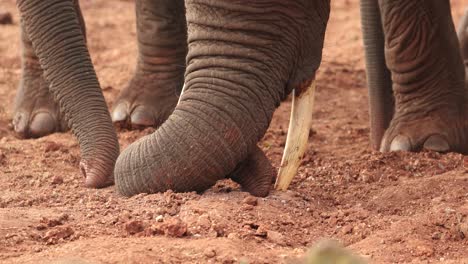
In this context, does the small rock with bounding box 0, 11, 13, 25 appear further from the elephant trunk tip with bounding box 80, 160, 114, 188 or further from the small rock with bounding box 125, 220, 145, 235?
the small rock with bounding box 125, 220, 145, 235

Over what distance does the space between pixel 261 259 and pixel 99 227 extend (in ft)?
1.92

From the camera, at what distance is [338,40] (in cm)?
946

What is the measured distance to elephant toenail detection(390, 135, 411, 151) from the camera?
17.6ft

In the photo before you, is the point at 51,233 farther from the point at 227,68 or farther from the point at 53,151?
the point at 53,151

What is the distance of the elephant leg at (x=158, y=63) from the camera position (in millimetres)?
6084

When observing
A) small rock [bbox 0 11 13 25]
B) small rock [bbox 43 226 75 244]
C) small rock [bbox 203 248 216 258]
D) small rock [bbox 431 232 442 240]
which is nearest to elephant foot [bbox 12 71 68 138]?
small rock [bbox 43 226 75 244]

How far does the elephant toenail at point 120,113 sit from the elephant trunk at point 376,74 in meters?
1.14

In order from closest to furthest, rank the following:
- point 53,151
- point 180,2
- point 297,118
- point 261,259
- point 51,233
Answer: point 261,259 < point 51,233 < point 297,118 < point 53,151 < point 180,2

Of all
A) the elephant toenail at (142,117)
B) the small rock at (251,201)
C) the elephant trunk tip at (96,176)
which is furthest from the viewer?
the elephant toenail at (142,117)

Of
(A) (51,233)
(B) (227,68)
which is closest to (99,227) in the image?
(A) (51,233)

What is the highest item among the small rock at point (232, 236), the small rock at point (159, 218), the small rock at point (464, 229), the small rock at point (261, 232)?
the small rock at point (159, 218)

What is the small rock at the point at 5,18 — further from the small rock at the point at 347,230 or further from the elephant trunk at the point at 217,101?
the small rock at the point at 347,230

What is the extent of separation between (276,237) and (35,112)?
2745mm

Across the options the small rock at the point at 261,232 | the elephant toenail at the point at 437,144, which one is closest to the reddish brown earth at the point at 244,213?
the small rock at the point at 261,232
